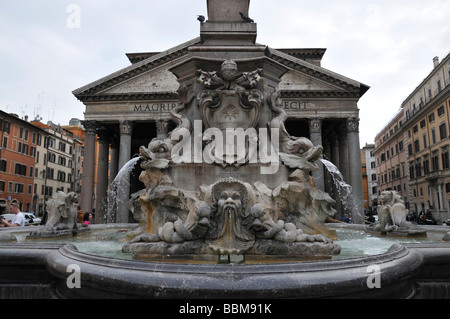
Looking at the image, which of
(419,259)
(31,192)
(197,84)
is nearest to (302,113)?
(197,84)

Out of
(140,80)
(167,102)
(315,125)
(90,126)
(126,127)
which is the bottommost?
(315,125)

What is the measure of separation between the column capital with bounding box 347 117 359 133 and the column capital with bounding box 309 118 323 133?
2.47 metres

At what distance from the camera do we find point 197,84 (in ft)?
19.2

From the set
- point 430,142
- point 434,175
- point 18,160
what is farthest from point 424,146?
point 18,160

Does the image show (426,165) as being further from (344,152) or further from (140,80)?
(140,80)

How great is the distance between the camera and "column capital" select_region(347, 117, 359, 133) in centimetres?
3009

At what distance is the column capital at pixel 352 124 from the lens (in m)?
30.1

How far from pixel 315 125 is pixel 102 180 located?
20.6 metres

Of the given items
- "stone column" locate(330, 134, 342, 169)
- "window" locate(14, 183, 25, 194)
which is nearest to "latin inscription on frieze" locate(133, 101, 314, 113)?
"stone column" locate(330, 134, 342, 169)

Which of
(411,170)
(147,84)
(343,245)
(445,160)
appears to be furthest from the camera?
(411,170)

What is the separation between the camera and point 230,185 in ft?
14.3

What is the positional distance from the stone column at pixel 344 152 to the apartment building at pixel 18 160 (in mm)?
38717

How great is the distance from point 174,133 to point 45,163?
56808 mm
